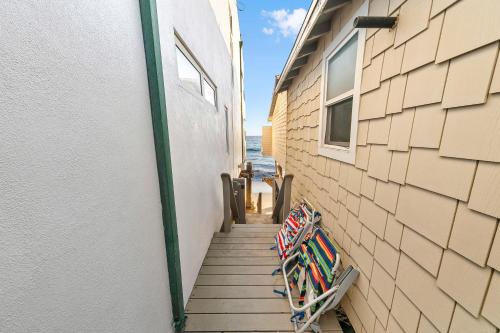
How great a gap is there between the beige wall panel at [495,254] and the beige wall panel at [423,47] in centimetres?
88

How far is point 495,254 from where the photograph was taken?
28.0 inches

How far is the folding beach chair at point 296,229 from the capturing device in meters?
2.36

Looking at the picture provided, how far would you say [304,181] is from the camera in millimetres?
3445

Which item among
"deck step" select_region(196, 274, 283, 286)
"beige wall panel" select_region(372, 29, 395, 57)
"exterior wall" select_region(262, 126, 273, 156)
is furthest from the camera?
"exterior wall" select_region(262, 126, 273, 156)

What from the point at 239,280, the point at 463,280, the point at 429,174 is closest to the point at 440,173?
the point at 429,174

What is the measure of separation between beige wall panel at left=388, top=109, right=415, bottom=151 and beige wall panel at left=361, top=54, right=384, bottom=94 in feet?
1.20

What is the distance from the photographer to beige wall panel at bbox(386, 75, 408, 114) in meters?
1.18

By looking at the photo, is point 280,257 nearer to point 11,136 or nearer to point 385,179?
point 385,179

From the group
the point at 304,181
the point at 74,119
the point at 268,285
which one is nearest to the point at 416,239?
the point at 268,285

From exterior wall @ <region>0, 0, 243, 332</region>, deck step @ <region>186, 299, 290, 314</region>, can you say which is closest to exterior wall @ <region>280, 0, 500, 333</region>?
deck step @ <region>186, 299, 290, 314</region>

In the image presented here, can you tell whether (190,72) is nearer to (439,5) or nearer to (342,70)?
(342,70)

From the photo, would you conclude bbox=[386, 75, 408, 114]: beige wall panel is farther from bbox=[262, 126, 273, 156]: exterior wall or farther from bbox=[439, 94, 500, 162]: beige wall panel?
bbox=[262, 126, 273, 156]: exterior wall

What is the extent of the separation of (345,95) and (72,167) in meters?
2.18

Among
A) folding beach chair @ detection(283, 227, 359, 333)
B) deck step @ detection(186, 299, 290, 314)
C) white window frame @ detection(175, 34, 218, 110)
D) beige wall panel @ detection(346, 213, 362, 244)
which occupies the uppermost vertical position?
white window frame @ detection(175, 34, 218, 110)
